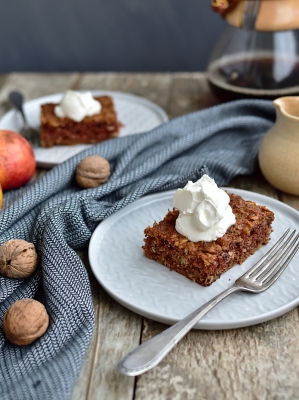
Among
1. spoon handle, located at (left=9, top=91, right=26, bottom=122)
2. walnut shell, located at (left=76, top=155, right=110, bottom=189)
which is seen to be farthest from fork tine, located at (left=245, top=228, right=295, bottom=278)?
spoon handle, located at (left=9, top=91, right=26, bottom=122)

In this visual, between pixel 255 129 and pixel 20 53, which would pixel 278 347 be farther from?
pixel 20 53

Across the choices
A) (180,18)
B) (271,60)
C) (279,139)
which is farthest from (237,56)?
(180,18)

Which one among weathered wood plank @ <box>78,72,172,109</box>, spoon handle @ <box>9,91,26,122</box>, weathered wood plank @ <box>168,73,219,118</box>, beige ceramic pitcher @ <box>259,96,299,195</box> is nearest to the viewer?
beige ceramic pitcher @ <box>259,96,299,195</box>

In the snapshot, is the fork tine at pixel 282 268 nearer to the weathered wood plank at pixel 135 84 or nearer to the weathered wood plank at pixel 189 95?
the weathered wood plank at pixel 189 95

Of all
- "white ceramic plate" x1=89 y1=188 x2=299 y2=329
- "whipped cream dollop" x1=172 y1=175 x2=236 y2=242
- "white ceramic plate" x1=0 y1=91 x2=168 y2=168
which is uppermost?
"whipped cream dollop" x1=172 y1=175 x2=236 y2=242

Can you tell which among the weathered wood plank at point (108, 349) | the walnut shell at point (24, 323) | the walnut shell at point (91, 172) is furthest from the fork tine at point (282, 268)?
the walnut shell at point (91, 172)

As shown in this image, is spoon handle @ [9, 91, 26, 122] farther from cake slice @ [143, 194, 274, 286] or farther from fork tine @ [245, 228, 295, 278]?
fork tine @ [245, 228, 295, 278]
